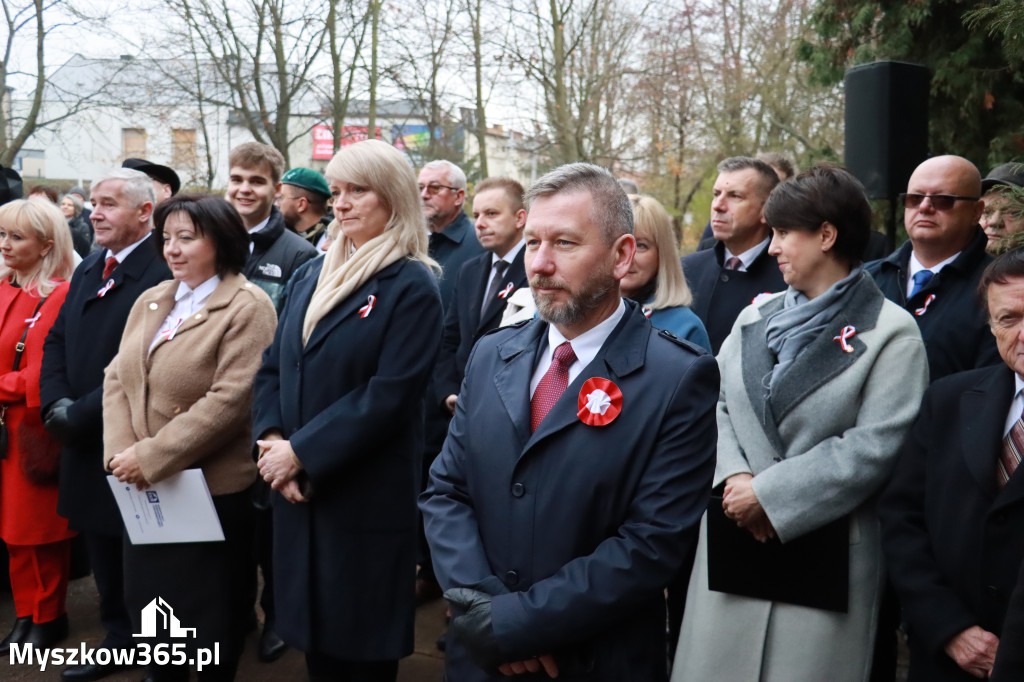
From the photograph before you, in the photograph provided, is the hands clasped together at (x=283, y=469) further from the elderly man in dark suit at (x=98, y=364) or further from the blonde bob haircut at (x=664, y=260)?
the blonde bob haircut at (x=664, y=260)

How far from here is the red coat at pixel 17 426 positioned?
4664mm

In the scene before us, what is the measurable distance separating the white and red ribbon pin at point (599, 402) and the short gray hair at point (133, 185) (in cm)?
326

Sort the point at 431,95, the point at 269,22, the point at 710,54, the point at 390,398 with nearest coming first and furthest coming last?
the point at 390,398 → the point at 269,22 → the point at 431,95 → the point at 710,54

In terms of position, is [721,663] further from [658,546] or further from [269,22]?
[269,22]

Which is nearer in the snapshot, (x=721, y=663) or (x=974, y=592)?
(x=974, y=592)

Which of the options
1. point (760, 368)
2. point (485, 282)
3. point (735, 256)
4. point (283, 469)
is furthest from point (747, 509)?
point (485, 282)

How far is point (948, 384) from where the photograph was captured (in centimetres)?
291

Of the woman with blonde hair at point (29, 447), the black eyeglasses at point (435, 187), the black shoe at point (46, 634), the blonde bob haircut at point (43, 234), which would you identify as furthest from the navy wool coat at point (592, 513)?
the black eyeglasses at point (435, 187)

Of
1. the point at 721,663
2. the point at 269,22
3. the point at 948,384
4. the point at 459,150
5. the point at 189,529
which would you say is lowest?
the point at 721,663

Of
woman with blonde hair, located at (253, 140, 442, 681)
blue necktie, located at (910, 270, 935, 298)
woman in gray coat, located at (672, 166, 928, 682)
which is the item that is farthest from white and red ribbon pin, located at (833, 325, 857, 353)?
woman with blonde hair, located at (253, 140, 442, 681)

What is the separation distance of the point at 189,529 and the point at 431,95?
593 inches

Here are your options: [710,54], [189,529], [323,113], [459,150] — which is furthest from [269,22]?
[189,529]

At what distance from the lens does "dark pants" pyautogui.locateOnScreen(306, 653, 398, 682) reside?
3.49 meters

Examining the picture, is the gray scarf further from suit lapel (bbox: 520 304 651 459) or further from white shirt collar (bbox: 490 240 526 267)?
white shirt collar (bbox: 490 240 526 267)
